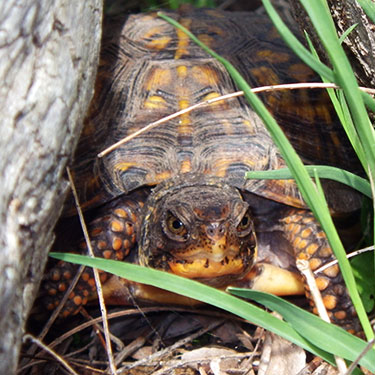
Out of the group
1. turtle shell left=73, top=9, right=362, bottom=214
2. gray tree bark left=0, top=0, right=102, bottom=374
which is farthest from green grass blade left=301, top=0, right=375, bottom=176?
turtle shell left=73, top=9, right=362, bottom=214

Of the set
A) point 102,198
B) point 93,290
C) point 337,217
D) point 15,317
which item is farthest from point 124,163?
point 15,317

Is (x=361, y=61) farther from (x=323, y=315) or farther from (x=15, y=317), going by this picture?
(x=15, y=317)

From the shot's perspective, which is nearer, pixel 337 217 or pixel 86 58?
pixel 86 58

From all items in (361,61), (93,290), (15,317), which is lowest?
(93,290)

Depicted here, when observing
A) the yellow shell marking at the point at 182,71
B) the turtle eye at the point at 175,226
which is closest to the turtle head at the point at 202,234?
the turtle eye at the point at 175,226

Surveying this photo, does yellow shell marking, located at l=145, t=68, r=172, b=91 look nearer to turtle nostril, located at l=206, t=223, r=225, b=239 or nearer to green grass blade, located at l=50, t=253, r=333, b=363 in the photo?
turtle nostril, located at l=206, t=223, r=225, b=239

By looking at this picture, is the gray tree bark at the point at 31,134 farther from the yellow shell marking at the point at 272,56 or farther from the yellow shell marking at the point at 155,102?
the yellow shell marking at the point at 272,56

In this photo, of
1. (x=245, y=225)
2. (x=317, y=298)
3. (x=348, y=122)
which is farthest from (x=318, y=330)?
(x=245, y=225)
